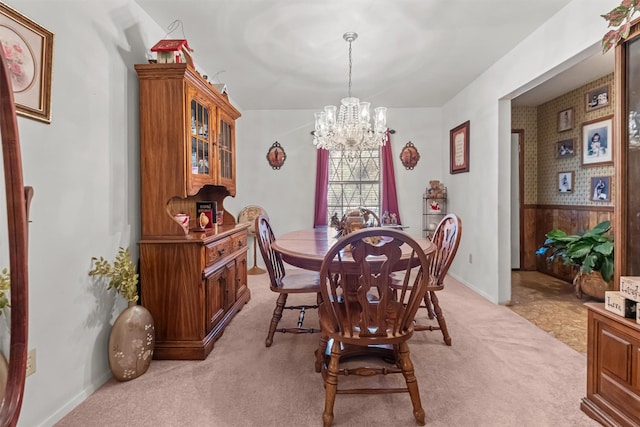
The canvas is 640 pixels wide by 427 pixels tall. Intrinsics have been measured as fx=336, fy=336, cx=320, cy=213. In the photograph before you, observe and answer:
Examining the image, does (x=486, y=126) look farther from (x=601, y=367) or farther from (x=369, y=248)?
(x=369, y=248)

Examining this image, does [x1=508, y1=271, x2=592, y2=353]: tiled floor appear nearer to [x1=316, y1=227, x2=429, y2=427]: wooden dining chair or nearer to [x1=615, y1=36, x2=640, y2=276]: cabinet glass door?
[x1=615, y1=36, x2=640, y2=276]: cabinet glass door

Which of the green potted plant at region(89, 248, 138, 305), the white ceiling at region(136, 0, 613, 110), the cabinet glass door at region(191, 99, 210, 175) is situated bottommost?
the green potted plant at region(89, 248, 138, 305)

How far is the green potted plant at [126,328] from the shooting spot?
2.00 meters

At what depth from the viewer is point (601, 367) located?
1662mm

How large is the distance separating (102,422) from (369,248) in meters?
1.59

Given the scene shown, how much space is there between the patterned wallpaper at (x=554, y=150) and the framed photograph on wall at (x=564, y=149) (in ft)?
0.14

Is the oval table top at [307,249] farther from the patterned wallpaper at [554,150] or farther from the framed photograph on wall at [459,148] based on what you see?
the patterned wallpaper at [554,150]

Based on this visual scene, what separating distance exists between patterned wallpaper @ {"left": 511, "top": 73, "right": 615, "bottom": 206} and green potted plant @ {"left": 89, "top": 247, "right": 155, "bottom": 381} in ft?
15.7

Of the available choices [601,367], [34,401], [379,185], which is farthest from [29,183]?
[379,185]

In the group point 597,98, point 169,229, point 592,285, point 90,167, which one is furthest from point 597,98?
point 90,167

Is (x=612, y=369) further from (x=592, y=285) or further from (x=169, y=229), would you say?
(x=169, y=229)

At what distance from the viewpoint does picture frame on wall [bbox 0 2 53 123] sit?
142 cm

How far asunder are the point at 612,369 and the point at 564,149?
3804mm

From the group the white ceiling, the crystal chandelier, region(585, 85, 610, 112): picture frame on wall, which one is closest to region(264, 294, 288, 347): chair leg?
the crystal chandelier
